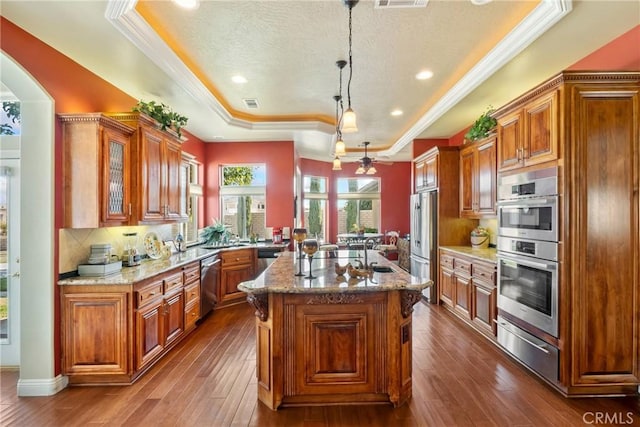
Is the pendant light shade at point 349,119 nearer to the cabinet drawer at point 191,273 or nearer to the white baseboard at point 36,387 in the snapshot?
the cabinet drawer at point 191,273

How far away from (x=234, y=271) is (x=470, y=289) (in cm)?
355

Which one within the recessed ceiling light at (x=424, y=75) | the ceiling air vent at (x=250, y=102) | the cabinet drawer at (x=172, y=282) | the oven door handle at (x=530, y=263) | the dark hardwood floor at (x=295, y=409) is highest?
the ceiling air vent at (x=250, y=102)

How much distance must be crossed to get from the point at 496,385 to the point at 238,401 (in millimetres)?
2205

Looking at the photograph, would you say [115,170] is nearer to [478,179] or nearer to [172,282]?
[172,282]

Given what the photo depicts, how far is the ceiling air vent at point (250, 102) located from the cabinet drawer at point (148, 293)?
2748mm

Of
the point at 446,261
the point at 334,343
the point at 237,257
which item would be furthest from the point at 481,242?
the point at 237,257

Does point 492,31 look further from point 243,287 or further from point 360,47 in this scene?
point 243,287

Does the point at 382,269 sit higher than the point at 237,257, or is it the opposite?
the point at 382,269

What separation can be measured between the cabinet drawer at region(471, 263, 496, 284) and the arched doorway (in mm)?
4351

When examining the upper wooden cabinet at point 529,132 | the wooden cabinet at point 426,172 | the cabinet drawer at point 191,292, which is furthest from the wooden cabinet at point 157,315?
the wooden cabinet at point 426,172

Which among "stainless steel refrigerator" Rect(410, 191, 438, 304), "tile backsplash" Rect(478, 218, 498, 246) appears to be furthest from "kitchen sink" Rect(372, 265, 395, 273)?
"tile backsplash" Rect(478, 218, 498, 246)

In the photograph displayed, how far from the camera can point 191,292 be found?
397 centimetres

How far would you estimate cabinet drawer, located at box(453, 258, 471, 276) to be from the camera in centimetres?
416

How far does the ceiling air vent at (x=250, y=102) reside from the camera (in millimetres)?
4517
